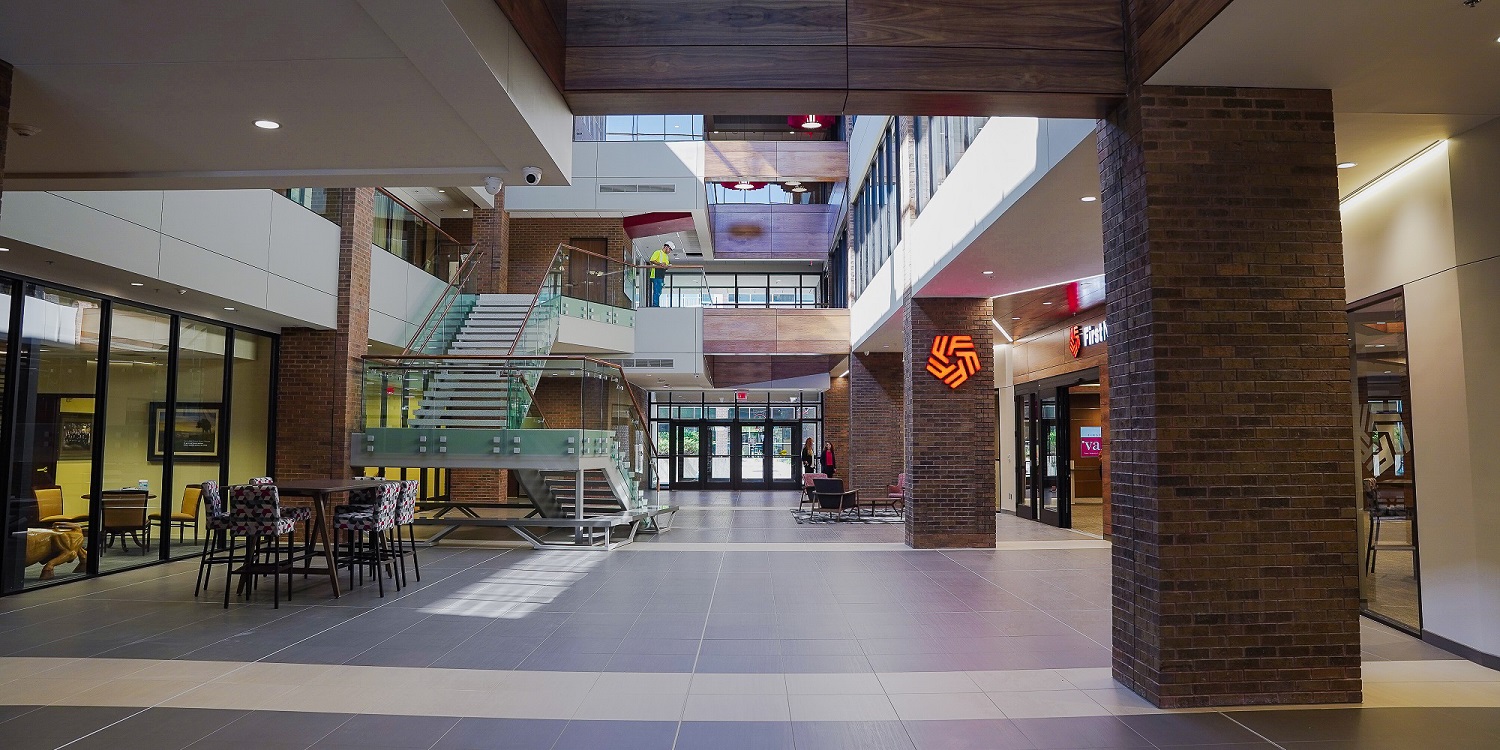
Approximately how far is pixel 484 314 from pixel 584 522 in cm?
675

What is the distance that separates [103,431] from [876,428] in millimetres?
12675

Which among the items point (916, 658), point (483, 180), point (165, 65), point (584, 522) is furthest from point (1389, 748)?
point (584, 522)

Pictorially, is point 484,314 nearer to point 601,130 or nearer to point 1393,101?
point 601,130

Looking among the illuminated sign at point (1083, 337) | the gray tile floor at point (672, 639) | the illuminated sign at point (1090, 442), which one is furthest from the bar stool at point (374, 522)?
the illuminated sign at point (1090, 442)

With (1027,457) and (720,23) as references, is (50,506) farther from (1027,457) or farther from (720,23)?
(1027,457)

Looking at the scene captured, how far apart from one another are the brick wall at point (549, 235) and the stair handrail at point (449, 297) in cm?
229

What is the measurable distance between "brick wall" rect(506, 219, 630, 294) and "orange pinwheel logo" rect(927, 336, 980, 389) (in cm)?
1105

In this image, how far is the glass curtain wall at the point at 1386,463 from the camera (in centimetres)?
Answer: 621

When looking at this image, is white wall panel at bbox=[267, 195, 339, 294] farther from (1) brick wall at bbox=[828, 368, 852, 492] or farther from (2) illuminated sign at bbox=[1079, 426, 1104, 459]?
(2) illuminated sign at bbox=[1079, 426, 1104, 459]

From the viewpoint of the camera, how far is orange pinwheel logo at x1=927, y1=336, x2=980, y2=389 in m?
11.3

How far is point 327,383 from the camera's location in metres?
11.8

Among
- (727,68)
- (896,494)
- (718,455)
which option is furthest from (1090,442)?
(727,68)

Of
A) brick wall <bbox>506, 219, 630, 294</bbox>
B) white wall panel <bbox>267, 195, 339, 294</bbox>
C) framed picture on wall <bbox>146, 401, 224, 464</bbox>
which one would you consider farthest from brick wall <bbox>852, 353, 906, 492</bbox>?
framed picture on wall <bbox>146, 401, 224, 464</bbox>

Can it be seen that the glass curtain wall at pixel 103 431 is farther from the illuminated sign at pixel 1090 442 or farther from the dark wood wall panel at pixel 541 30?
the illuminated sign at pixel 1090 442
